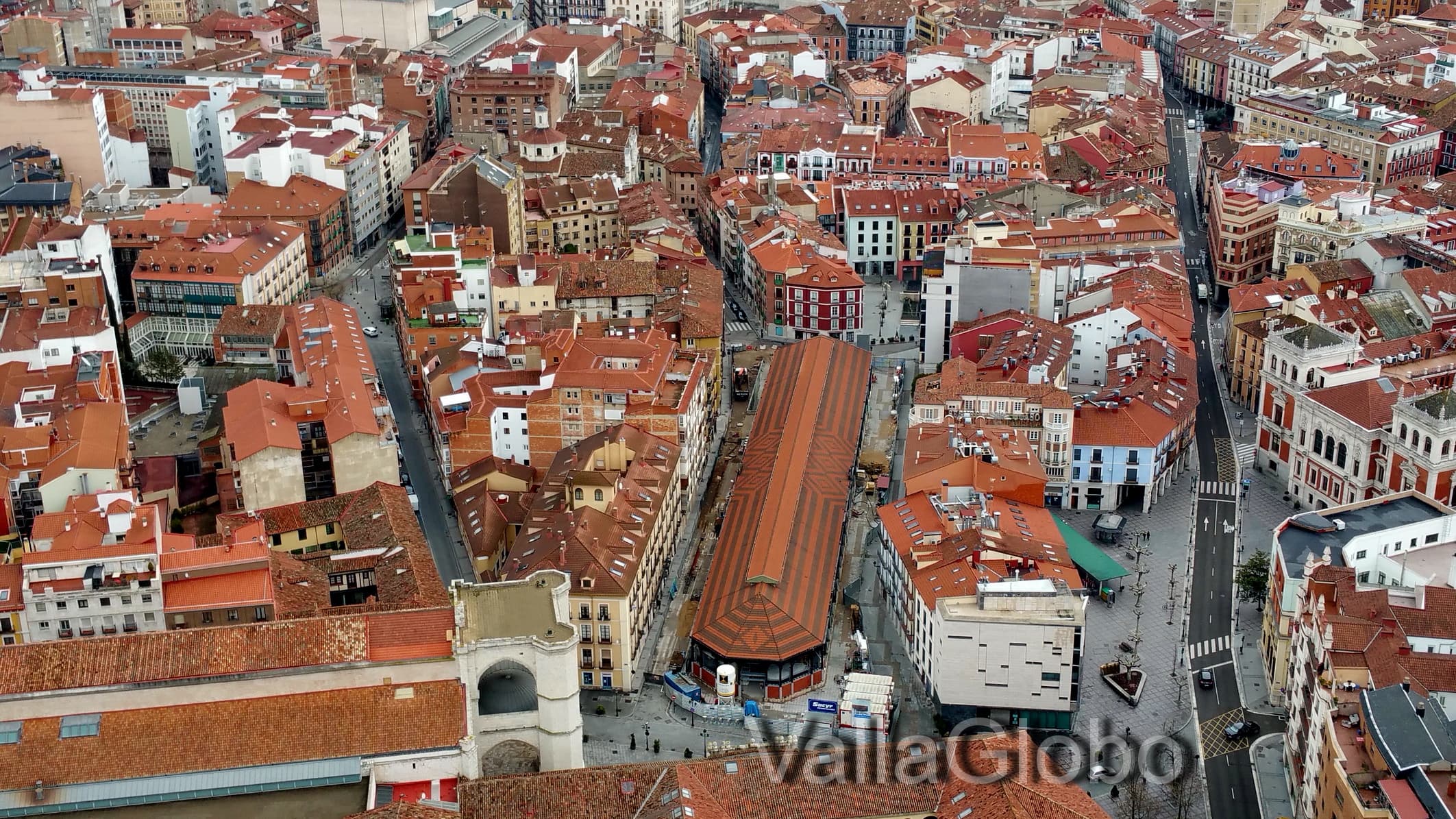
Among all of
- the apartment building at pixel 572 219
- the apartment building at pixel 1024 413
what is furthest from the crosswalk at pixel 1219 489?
the apartment building at pixel 572 219

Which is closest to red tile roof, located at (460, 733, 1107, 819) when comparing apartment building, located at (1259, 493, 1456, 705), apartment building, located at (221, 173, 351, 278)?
apartment building, located at (1259, 493, 1456, 705)

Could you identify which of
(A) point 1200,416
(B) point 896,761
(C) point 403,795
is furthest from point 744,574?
(A) point 1200,416

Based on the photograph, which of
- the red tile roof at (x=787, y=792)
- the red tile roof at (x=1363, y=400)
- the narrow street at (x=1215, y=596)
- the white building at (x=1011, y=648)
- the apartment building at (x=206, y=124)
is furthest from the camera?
the apartment building at (x=206, y=124)

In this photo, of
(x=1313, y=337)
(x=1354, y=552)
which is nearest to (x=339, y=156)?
(x=1313, y=337)

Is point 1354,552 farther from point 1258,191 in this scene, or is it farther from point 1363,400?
point 1258,191

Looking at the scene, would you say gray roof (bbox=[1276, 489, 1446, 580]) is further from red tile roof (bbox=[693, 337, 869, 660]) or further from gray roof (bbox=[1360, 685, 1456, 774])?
red tile roof (bbox=[693, 337, 869, 660])

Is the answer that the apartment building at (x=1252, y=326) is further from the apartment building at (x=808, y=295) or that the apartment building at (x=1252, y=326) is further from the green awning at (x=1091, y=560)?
the apartment building at (x=808, y=295)
